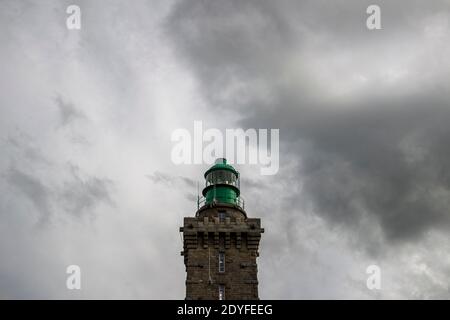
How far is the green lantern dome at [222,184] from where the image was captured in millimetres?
61938

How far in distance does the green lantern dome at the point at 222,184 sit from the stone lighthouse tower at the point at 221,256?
8.10ft

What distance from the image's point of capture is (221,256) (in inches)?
2221

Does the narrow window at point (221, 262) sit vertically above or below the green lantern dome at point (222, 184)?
below

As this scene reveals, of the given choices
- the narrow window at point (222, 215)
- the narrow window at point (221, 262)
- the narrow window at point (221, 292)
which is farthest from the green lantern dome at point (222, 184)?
the narrow window at point (221, 292)

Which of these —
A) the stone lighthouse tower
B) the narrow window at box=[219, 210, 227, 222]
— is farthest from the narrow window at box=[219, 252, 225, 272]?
the narrow window at box=[219, 210, 227, 222]

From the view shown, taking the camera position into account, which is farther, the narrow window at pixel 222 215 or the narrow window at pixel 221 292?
the narrow window at pixel 222 215

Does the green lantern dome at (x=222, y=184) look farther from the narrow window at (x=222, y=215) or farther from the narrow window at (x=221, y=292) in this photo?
the narrow window at (x=221, y=292)

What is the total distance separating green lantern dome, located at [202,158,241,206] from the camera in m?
61.9

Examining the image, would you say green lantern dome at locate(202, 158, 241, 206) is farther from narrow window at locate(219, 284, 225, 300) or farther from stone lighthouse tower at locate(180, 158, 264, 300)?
narrow window at locate(219, 284, 225, 300)

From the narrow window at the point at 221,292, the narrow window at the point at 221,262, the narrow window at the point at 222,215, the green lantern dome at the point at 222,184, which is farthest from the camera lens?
the green lantern dome at the point at 222,184

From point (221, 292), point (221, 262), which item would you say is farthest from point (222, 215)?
point (221, 292)
